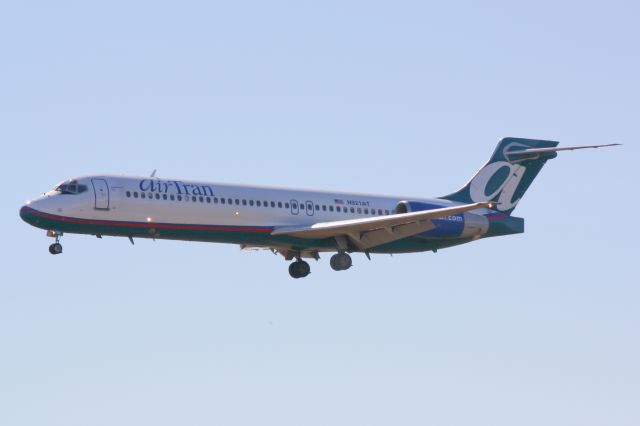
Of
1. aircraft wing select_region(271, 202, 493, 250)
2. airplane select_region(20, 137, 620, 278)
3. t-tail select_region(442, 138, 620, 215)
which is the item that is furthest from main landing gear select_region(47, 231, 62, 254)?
t-tail select_region(442, 138, 620, 215)

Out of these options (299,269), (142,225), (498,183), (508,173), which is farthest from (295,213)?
(508,173)

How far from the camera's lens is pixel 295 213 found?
2023 inches

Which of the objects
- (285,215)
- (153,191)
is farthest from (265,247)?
(153,191)

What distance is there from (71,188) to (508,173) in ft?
59.5

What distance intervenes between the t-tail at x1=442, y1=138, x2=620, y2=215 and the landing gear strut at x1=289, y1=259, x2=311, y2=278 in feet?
21.6

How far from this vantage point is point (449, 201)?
2211 inches

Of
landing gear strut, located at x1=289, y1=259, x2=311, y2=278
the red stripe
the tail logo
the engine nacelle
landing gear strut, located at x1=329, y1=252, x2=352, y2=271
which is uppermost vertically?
the tail logo

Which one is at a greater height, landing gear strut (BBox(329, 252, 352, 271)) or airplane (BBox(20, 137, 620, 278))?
airplane (BBox(20, 137, 620, 278))

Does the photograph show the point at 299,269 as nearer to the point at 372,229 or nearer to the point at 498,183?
the point at 372,229

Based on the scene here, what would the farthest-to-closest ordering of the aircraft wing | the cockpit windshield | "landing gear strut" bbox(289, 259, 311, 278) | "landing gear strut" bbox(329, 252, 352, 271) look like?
"landing gear strut" bbox(289, 259, 311, 278)
"landing gear strut" bbox(329, 252, 352, 271)
the aircraft wing
the cockpit windshield

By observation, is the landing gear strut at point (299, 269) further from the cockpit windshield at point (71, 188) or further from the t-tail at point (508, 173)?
the cockpit windshield at point (71, 188)

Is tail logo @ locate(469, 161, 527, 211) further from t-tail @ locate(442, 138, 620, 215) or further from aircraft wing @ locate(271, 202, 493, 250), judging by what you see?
aircraft wing @ locate(271, 202, 493, 250)

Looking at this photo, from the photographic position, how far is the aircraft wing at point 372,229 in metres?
49.8

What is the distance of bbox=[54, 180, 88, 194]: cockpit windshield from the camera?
48.3 meters
